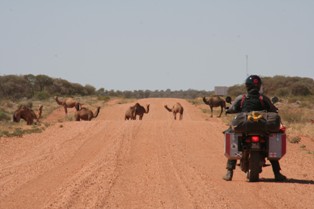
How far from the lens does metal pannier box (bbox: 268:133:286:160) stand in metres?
13.1

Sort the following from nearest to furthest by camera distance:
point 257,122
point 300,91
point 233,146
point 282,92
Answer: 1. point 257,122
2. point 233,146
3. point 300,91
4. point 282,92

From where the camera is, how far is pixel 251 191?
1202 centimetres

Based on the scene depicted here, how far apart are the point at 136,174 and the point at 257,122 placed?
3.08m

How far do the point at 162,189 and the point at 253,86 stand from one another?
309 centimetres

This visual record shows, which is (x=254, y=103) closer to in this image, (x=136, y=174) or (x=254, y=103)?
(x=254, y=103)

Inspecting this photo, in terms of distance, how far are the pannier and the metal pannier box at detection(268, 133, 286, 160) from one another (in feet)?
0.74

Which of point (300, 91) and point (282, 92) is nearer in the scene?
→ point (300, 91)

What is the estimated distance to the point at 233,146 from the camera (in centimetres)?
1335

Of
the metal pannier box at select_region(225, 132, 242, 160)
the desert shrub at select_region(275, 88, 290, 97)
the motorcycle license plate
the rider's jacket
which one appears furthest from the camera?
the desert shrub at select_region(275, 88, 290, 97)

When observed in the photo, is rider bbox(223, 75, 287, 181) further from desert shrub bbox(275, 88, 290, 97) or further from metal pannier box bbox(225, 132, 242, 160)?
desert shrub bbox(275, 88, 290, 97)

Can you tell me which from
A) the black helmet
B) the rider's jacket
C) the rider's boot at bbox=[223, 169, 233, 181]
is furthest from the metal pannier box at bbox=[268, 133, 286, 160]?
the black helmet

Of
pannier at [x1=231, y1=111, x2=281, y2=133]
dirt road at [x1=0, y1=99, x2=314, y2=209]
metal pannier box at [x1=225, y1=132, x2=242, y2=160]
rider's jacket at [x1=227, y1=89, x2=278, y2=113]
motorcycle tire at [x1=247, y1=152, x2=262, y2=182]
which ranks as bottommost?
dirt road at [x1=0, y1=99, x2=314, y2=209]

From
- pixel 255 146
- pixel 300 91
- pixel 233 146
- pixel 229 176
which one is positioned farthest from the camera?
pixel 300 91

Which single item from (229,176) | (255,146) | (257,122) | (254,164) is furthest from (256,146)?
(229,176)
